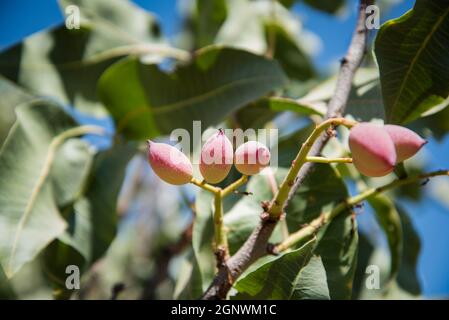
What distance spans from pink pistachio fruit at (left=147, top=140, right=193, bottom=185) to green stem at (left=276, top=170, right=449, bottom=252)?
22cm

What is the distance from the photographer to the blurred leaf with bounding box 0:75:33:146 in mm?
1261

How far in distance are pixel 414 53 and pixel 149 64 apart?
622 mm

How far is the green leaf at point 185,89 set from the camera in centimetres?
114

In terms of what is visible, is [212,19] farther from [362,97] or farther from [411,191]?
[411,191]

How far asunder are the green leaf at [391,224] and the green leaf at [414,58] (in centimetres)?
26

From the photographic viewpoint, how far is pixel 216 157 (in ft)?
2.21

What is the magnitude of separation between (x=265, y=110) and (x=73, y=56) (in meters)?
0.52

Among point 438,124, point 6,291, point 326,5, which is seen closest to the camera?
point 6,291

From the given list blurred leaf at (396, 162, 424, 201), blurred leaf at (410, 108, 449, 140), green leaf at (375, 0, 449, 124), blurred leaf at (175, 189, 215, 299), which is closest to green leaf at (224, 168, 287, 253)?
blurred leaf at (175, 189, 215, 299)

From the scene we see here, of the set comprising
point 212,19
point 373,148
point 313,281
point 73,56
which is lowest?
point 313,281

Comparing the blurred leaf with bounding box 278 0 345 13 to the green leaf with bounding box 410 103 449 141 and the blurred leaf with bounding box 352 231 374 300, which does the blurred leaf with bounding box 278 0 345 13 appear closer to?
the green leaf with bounding box 410 103 449 141

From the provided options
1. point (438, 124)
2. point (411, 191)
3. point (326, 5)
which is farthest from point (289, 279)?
point (411, 191)
